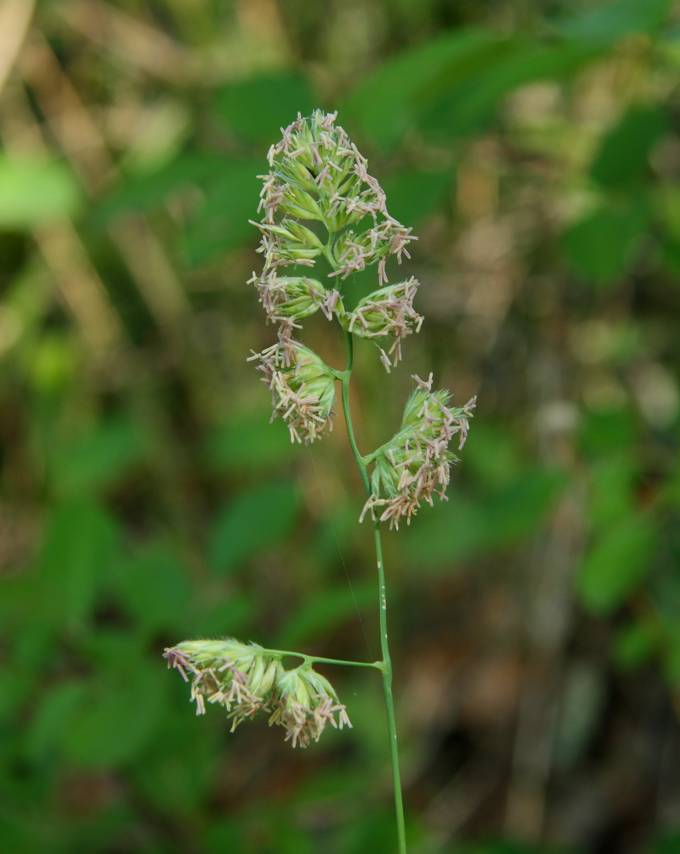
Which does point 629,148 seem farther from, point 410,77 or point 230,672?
point 230,672

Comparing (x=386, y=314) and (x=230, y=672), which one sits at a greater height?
(x=386, y=314)

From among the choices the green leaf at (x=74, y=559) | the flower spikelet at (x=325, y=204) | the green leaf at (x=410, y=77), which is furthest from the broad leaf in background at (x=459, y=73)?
the green leaf at (x=74, y=559)

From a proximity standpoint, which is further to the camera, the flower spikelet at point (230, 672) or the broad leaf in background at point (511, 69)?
the broad leaf in background at point (511, 69)

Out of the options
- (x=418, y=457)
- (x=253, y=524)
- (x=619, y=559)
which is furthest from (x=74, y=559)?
(x=418, y=457)

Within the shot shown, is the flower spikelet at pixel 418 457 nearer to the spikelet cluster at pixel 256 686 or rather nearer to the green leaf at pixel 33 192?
the spikelet cluster at pixel 256 686

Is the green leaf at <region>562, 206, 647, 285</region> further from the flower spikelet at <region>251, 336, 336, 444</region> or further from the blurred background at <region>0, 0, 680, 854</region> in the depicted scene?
the flower spikelet at <region>251, 336, 336, 444</region>

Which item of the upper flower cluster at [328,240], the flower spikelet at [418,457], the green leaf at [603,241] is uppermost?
the green leaf at [603,241]

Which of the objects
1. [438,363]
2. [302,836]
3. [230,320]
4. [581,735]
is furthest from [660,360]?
[302,836]
